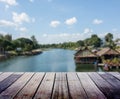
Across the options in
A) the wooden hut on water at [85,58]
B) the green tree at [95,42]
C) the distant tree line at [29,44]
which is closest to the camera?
the wooden hut on water at [85,58]

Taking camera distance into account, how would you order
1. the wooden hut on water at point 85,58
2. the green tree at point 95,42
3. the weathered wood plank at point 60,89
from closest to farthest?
1. the weathered wood plank at point 60,89
2. the wooden hut on water at point 85,58
3. the green tree at point 95,42

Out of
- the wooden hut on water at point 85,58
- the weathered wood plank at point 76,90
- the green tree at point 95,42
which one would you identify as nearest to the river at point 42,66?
the wooden hut on water at point 85,58

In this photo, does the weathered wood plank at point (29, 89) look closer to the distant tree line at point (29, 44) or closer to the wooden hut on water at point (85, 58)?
the wooden hut on water at point (85, 58)

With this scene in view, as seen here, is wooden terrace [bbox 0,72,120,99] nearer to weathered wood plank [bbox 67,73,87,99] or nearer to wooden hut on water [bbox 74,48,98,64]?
weathered wood plank [bbox 67,73,87,99]

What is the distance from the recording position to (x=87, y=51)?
4234cm

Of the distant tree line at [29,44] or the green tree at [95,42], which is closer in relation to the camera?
the distant tree line at [29,44]

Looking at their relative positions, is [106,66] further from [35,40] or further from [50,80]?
[35,40]

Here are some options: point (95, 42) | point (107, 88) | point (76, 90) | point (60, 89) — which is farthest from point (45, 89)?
point (95, 42)

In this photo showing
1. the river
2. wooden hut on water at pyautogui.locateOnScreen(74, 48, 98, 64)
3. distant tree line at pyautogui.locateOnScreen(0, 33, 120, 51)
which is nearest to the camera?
the river

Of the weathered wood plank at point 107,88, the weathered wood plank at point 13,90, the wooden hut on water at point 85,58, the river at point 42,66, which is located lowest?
the river at point 42,66

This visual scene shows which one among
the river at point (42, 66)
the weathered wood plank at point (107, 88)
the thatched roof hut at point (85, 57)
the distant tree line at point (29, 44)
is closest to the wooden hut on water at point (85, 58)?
the thatched roof hut at point (85, 57)

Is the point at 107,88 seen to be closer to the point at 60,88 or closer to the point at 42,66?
the point at 60,88

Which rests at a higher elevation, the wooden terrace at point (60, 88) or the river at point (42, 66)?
the wooden terrace at point (60, 88)

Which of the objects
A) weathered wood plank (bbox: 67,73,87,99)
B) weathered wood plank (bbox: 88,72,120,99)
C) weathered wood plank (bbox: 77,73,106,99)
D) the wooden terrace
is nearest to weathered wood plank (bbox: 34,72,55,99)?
the wooden terrace
